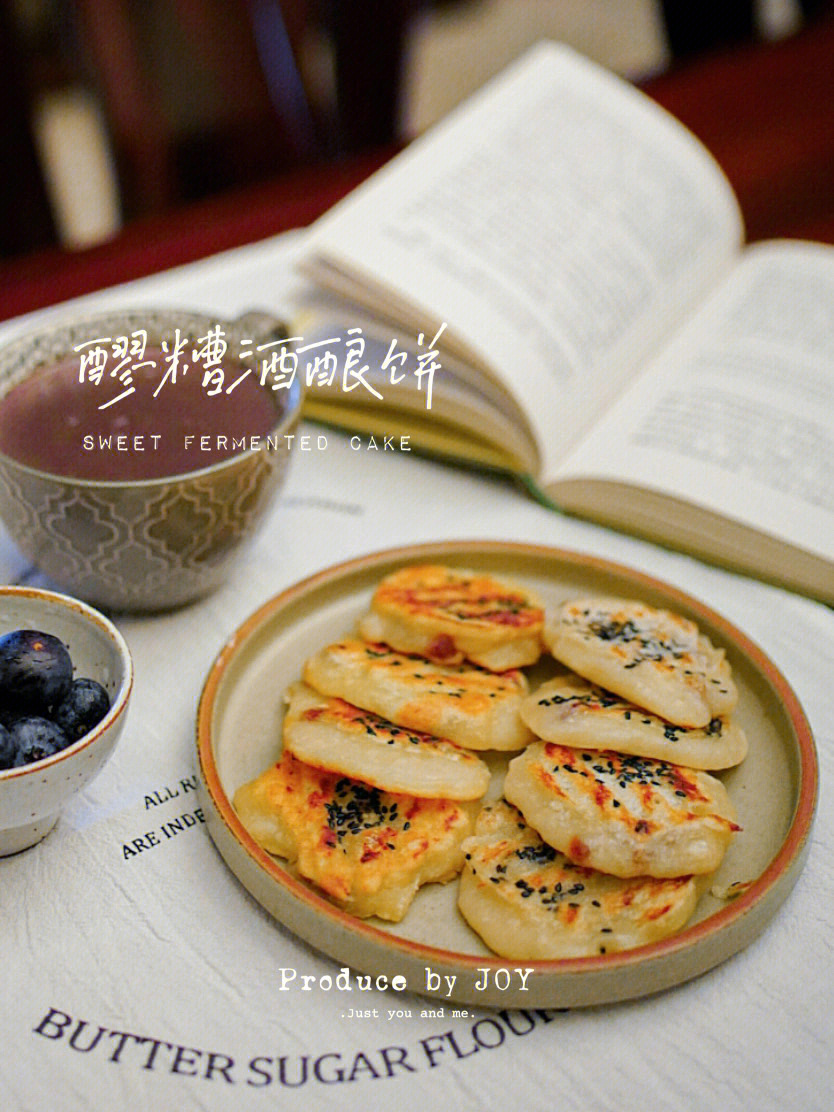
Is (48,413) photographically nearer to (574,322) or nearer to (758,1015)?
(574,322)

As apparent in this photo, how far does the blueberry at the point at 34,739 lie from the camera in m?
0.70

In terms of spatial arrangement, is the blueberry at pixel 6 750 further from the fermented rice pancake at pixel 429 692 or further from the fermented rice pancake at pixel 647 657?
the fermented rice pancake at pixel 647 657

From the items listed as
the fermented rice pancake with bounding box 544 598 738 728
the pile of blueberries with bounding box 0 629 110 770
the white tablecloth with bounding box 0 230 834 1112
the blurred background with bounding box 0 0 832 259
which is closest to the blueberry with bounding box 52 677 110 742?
the pile of blueberries with bounding box 0 629 110 770

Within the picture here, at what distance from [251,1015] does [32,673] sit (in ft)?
0.89

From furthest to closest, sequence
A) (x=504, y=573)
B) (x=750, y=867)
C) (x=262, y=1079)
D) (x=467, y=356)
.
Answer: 1. (x=467, y=356)
2. (x=504, y=573)
3. (x=750, y=867)
4. (x=262, y=1079)

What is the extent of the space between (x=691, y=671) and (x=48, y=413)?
62cm

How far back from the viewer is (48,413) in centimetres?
99

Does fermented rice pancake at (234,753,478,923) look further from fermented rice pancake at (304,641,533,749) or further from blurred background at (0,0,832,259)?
blurred background at (0,0,832,259)

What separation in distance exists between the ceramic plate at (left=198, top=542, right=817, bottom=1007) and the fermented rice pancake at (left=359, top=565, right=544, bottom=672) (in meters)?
0.07

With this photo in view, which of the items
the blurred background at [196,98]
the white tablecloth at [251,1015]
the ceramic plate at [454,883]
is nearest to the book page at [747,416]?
the ceramic plate at [454,883]

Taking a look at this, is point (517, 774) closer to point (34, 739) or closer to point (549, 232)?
point (34, 739)

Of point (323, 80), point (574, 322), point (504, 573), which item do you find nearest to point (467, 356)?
point (574, 322)

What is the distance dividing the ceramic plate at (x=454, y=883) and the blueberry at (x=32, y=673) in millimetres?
117

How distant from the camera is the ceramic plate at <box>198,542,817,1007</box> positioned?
659 millimetres
